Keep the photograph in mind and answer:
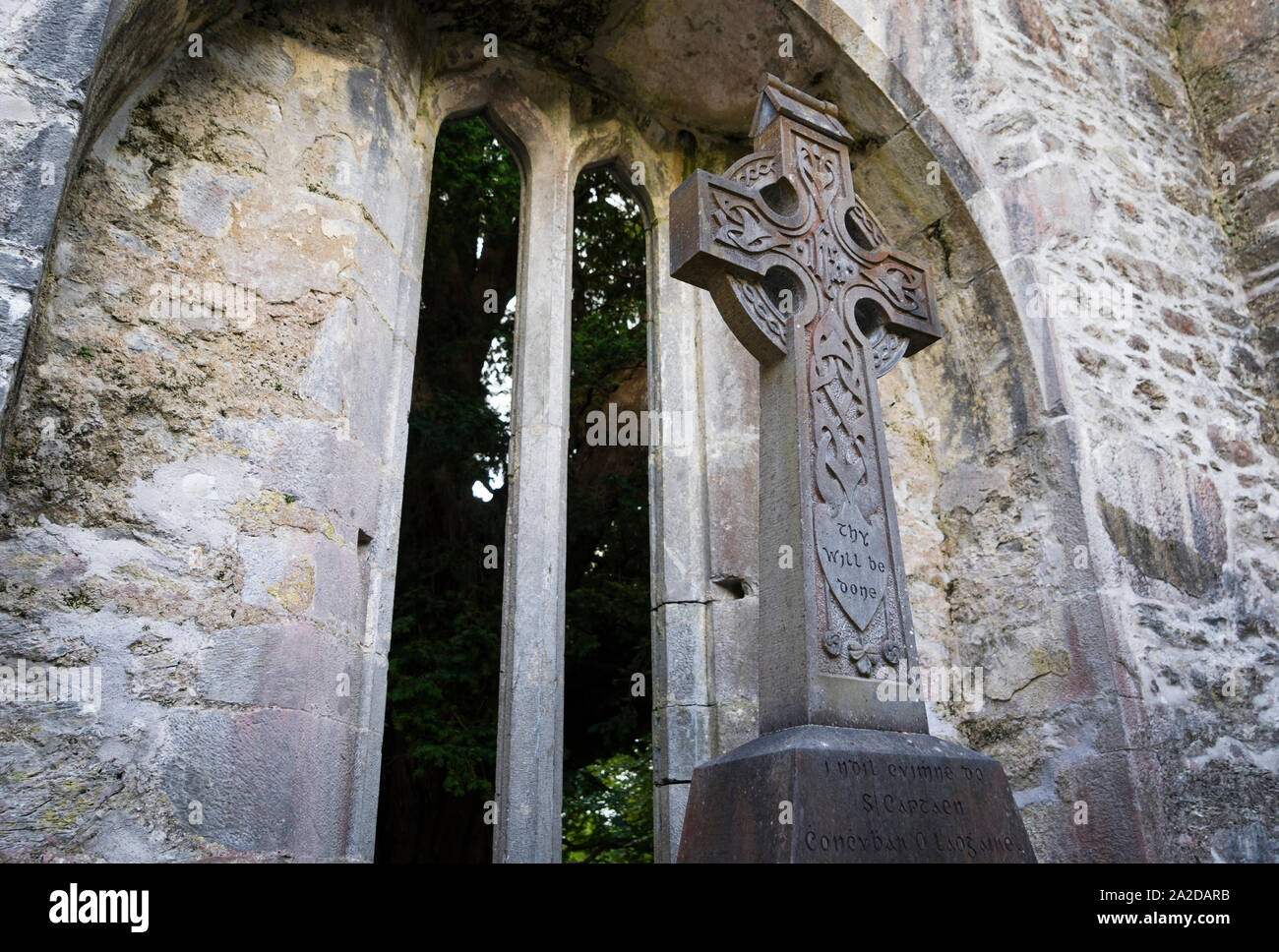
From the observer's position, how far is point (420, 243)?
11.4 feet

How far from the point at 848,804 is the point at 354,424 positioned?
1.85m

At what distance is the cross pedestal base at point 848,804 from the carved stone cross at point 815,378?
0.13 meters

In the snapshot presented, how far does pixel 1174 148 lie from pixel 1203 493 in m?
1.88

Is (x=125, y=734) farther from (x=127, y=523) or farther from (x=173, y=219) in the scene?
(x=173, y=219)

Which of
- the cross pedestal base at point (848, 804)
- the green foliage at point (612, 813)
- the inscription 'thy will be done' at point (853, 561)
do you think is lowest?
the green foliage at point (612, 813)

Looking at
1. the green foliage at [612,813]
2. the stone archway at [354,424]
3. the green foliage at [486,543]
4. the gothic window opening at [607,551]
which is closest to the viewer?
the stone archway at [354,424]

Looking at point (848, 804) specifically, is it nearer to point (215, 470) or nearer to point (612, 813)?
point (215, 470)

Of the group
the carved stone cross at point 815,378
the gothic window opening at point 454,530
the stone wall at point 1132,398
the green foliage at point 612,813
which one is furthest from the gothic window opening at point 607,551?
the carved stone cross at point 815,378

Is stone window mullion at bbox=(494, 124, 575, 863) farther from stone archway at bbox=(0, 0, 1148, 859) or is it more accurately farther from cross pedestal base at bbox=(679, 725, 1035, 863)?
cross pedestal base at bbox=(679, 725, 1035, 863)

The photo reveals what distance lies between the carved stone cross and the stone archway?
1128mm

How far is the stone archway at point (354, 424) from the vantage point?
2.38 m

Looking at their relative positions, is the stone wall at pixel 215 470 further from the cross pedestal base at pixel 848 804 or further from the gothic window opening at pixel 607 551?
the gothic window opening at pixel 607 551

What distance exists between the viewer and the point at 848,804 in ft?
6.15

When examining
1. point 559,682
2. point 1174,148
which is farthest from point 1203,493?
point 559,682
